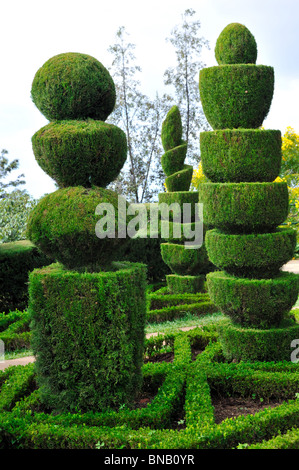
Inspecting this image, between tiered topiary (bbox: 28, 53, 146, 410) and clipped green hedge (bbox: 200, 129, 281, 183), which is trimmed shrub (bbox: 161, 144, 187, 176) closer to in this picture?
clipped green hedge (bbox: 200, 129, 281, 183)

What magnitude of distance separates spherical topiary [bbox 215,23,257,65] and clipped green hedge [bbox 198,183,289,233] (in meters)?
2.18

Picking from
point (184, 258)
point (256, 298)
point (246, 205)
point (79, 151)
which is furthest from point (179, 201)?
point (79, 151)

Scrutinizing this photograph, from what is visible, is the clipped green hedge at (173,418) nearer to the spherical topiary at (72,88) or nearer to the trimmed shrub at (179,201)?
the spherical topiary at (72,88)

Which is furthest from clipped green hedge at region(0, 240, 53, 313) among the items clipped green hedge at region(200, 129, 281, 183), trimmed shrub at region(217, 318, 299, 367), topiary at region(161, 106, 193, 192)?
clipped green hedge at region(200, 129, 281, 183)

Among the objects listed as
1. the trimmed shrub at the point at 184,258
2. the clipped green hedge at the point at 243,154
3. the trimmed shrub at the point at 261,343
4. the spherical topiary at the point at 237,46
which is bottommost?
the trimmed shrub at the point at 184,258

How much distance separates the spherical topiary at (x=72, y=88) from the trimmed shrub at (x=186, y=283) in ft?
23.4

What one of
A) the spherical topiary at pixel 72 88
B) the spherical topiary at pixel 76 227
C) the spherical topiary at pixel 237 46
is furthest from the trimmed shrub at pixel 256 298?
the spherical topiary at pixel 237 46

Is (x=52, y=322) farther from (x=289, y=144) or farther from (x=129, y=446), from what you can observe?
(x=289, y=144)

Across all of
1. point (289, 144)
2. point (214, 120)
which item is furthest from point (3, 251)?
point (289, 144)

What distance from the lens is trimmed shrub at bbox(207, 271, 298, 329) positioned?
20.6 ft

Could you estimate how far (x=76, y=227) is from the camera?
4.63m

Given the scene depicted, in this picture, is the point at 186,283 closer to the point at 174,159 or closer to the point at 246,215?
the point at 174,159

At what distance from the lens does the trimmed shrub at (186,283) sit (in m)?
11.8
